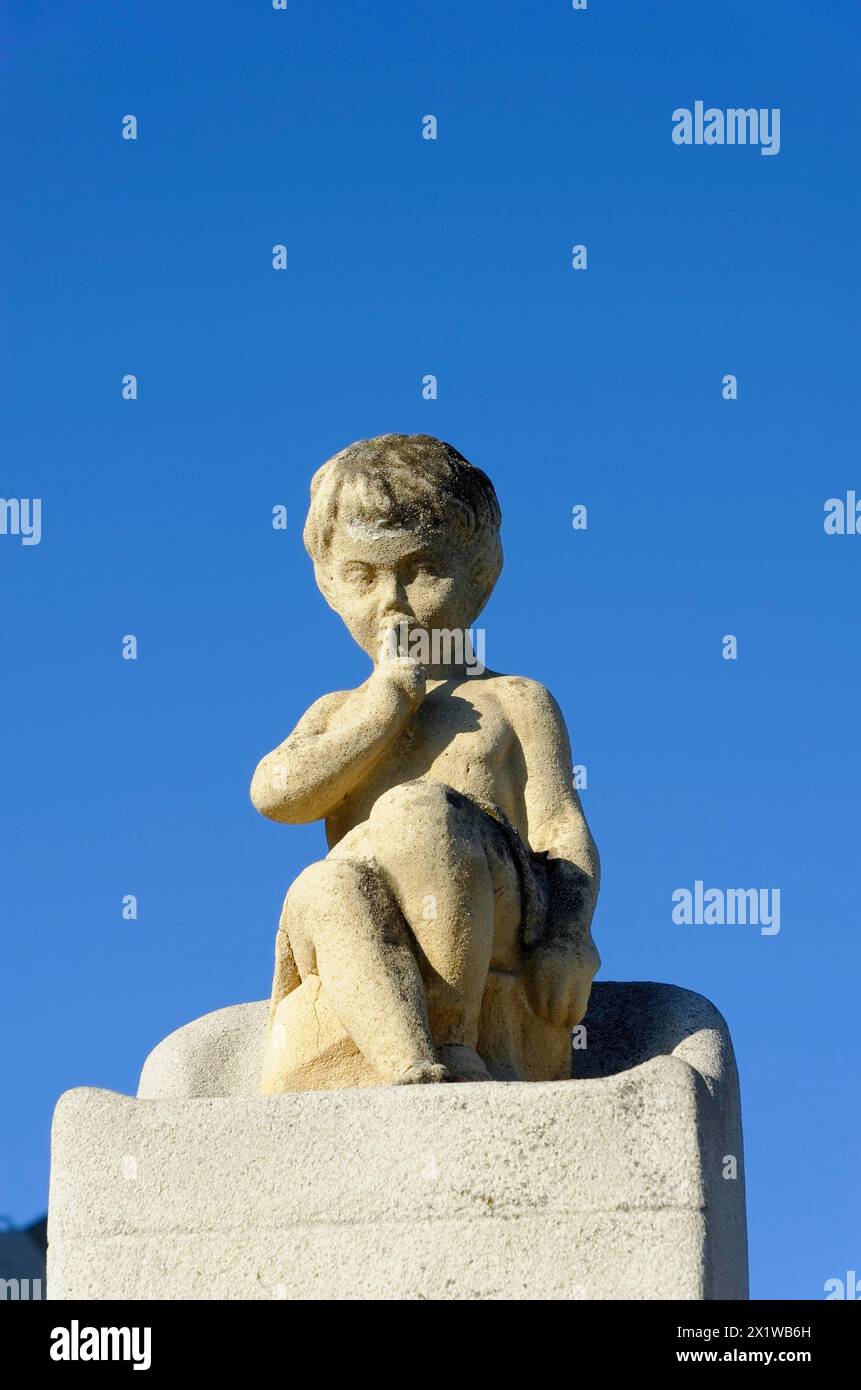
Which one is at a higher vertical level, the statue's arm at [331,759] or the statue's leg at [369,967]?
the statue's arm at [331,759]

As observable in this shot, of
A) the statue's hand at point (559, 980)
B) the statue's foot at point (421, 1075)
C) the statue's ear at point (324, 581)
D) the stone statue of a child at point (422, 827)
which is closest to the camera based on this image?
the statue's foot at point (421, 1075)

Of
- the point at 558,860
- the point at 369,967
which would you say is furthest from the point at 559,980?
the point at 369,967

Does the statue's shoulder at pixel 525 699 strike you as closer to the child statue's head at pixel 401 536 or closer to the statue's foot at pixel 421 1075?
the child statue's head at pixel 401 536

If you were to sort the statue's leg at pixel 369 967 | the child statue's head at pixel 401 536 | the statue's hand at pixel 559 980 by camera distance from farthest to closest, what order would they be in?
1. the child statue's head at pixel 401 536
2. the statue's hand at pixel 559 980
3. the statue's leg at pixel 369 967

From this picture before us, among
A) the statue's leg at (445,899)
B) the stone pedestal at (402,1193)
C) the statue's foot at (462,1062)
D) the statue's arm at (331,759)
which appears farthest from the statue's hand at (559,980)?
the statue's arm at (331,759)

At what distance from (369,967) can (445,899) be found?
0.98 feet

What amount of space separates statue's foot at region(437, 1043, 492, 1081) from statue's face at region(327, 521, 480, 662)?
1.56 meters

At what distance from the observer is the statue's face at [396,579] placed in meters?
8.26

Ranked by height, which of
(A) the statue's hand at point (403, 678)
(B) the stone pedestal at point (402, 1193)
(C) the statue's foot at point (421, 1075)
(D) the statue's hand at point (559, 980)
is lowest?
(B) the stone pedestal at point (402, 1193)

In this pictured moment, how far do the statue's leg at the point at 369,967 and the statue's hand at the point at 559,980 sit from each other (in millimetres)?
484
